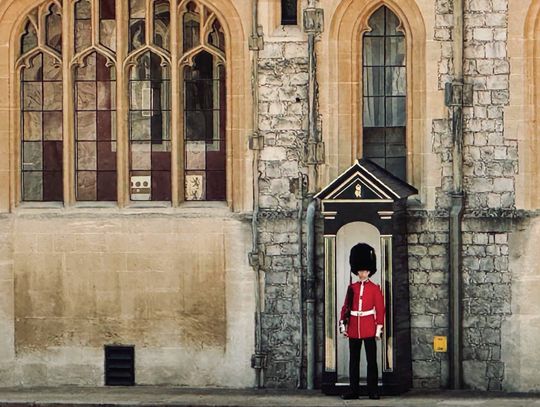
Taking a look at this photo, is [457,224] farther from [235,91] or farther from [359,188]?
[235,91]

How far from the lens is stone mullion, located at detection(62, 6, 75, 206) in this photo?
90.4ft

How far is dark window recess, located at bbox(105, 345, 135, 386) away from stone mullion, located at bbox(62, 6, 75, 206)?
6.40 feet

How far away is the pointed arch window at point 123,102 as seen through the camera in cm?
2748

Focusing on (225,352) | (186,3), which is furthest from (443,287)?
(186,3)

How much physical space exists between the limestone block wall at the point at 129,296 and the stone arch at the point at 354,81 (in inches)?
64.7

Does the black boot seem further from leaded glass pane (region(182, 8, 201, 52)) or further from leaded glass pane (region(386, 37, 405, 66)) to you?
leaded glass pane (region(182, 8, 201, 52))

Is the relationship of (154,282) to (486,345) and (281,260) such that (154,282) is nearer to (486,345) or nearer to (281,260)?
(281,260)

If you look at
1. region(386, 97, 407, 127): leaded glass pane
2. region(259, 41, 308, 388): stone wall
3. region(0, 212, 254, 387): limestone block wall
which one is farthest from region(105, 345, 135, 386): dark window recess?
region(386, 97, 407, 127): leaded glass pane

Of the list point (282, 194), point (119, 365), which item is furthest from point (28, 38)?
point (119, 365)

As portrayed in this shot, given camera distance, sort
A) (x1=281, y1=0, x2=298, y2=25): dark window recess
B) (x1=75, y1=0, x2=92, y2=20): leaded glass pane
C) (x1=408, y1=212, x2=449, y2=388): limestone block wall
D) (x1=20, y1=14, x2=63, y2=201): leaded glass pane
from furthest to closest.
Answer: (x1=20, y1=14, x2=63, y2=201): leaded glass pane < (x1=75, y1=0, x2=92, y2=20): leaded glass pane < (x1=281, y1=0, x2=298, y2=25): dark window recess < (x1=408, y1=212, x2=449, y2=388): limestone block wall

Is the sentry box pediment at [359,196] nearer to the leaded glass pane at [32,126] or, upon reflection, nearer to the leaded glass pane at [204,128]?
the leaded glass pane at [204,128]

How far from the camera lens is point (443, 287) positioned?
26.8 meters

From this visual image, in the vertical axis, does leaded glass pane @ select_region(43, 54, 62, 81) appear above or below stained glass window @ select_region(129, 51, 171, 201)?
above

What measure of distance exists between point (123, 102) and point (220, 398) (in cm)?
408
